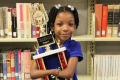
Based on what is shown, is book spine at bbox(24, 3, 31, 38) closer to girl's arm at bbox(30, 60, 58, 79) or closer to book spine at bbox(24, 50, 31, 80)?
book spine at bbox(24, 50, 31, 80)

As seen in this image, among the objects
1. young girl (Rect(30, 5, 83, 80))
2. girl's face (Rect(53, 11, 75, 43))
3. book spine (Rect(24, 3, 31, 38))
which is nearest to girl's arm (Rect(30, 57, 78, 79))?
young girl (Rect(30, 5, 83, 80))

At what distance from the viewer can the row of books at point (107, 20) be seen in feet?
4.18

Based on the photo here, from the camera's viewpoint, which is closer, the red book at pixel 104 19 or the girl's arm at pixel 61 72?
the girl's arm at pixel 61 72

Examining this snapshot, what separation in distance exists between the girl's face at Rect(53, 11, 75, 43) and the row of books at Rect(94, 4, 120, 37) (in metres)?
0.50

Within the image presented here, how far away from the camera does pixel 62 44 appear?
0.92m

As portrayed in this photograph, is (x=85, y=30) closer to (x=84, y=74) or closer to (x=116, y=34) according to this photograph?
(x=116, y=34)

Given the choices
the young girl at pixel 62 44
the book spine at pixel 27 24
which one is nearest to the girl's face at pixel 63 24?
the young girl at pixel 62 44

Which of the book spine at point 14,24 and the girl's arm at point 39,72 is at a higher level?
the book spine at point 14,24

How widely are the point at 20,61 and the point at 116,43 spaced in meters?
1.00

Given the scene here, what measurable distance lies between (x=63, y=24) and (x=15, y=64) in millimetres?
716

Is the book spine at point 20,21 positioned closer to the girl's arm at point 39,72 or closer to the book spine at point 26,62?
the book spine at point 26,62

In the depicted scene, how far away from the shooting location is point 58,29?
0.85 metres

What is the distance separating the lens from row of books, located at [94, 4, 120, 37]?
1.27 metres

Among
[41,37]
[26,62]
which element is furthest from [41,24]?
[26,62]
